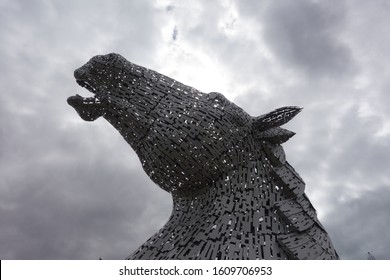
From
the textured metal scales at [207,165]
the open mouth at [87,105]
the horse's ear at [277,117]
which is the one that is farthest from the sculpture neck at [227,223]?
the open mouth at [87,105]

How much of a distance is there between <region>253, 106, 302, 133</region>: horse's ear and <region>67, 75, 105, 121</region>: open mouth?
195 cm

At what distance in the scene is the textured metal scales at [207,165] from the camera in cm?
394

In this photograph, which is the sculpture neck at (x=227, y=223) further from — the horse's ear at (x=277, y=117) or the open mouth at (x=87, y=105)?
the open mouth at (x=87, y=105)

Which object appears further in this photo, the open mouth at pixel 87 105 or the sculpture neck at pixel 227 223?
the open mouth at pixel 87 105

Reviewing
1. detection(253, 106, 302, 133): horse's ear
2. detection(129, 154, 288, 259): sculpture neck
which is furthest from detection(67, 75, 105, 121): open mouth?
detection(253, 106, 302, 133): horse's ear

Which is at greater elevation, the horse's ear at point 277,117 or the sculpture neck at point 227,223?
the horse's ear at point 277,117

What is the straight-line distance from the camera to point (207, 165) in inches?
170

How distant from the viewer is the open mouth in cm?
478

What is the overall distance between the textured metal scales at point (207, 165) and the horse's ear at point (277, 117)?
1 centimetres

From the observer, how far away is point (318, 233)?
4.05 meters

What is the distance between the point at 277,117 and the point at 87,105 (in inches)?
91.7
